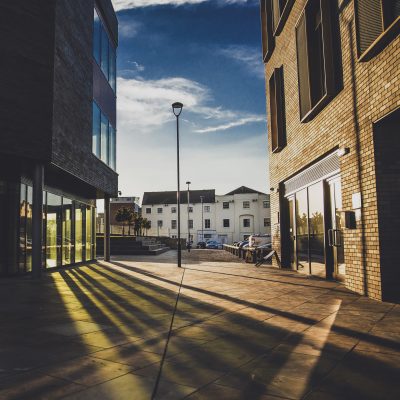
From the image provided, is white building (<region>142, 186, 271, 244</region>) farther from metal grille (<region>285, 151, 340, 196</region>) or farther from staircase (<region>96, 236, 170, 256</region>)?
metal grille (<region>285, 151, 340, 196</region>)

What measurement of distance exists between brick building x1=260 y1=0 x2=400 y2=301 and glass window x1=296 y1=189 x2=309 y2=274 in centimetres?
3

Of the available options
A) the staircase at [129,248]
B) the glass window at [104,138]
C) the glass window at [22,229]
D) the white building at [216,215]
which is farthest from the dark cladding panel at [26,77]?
the white building at [216,215]

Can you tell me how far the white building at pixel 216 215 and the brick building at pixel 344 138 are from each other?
56.2 m

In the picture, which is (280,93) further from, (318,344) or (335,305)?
(318,344)

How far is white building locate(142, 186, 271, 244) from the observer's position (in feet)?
226

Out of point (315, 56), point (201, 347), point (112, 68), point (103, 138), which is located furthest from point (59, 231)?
point (201, 347)

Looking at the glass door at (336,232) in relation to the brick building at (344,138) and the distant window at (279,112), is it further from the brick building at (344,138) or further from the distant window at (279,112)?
the distant window at (279,112)

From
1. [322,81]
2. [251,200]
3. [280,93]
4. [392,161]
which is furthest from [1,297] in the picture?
[251,200]

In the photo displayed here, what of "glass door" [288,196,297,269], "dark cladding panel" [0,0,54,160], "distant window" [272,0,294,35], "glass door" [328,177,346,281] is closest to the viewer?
"glass door" [328,177,346,281]

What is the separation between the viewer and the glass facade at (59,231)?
12836mm

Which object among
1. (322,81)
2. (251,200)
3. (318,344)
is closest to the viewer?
(318,344)

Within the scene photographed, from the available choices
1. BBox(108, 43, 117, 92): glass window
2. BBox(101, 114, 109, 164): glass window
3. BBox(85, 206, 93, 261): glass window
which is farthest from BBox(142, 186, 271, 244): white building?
BBox(101, 114, 109, 164): glass window

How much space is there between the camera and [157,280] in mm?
10703

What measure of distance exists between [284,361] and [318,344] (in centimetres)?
75
